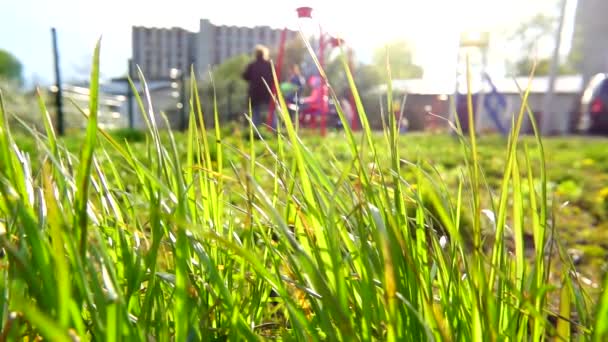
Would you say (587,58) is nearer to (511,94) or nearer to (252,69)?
(511,94)

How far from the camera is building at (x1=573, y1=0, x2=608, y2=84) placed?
15.7 metres

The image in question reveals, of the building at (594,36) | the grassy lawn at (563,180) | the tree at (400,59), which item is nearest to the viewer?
the tree at (400,59)

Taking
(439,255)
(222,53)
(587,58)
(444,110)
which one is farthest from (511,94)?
(439,255)

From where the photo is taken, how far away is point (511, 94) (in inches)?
782

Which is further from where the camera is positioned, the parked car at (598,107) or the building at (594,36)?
the building at (594,36)

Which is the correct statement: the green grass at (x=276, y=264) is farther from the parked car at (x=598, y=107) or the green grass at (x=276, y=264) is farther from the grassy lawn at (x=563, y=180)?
the parked car at (x=598, y=107)

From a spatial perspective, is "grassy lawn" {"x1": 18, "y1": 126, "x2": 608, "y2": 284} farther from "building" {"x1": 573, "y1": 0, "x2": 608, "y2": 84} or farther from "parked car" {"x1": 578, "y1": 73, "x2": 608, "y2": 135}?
"building" {"x1": 573, "y1": 0, "x2": 608, "y2": 84}

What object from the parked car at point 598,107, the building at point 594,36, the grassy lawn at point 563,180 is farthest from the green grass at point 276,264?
the building at point 594,36

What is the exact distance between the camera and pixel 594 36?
52.4ft

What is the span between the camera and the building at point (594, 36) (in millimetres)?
15719

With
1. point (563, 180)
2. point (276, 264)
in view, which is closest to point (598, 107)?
point (563, 180)

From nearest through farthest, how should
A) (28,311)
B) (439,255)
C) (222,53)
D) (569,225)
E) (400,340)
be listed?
(28,311) < (400,340) < (439,255) < (569,225) < (222,53)

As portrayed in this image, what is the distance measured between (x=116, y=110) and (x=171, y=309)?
13.2m

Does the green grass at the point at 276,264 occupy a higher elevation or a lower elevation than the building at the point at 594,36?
lower
